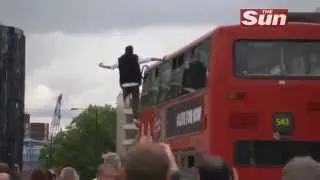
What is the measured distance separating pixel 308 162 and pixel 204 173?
2.76 ft

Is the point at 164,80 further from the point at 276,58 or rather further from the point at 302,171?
the point at 302,171

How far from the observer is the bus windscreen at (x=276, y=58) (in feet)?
47.6

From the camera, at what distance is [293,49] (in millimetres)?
14586

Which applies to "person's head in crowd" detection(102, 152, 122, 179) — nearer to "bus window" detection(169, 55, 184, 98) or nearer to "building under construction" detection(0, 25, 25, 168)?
"bus window" detection(169, 55, 184, 98)

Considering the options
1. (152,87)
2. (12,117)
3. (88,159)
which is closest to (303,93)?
(152,87)

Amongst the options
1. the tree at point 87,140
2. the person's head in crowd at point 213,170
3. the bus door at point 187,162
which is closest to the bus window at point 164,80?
the bus door at point 187,162

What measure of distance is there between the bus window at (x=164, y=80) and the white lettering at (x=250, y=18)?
3.43 meters

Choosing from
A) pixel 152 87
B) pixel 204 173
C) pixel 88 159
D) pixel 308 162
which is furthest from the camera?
pixel 88 159

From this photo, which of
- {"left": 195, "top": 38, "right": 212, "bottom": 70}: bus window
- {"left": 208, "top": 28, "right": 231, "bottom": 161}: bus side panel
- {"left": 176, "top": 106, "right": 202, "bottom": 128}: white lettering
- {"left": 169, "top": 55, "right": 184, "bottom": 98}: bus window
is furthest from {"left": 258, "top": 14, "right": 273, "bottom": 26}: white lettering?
{"left": 169, "top": 55, "right": 184, "bottom": 98}: bus window

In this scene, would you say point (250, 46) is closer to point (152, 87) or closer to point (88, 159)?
point (152, 87)

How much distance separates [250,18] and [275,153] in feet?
6.83

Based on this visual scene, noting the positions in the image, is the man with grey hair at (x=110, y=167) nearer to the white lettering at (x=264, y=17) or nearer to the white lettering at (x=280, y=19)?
the white lettering at (x=264, y=17)

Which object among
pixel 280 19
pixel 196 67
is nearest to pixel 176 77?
pixel 196 67

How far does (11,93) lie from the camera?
60.9 meters
